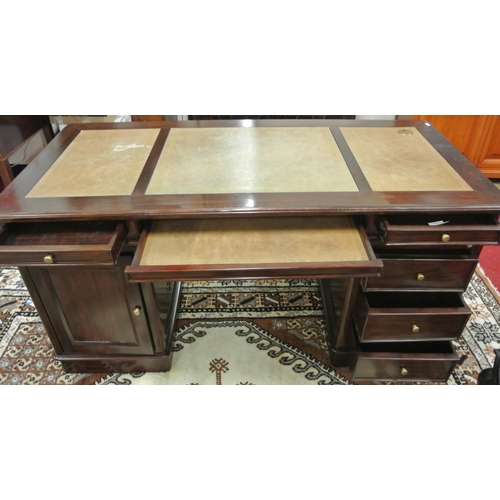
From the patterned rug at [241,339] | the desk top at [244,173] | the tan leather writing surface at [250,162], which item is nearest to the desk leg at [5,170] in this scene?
the patterned rug at [241,339]

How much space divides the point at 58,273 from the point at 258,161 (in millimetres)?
659

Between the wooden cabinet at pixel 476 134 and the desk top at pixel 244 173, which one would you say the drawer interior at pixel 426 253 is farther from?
the wooden cabinet at pixel 476 134

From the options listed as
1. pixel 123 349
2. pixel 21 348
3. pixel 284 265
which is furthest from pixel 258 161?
pixel 21 348

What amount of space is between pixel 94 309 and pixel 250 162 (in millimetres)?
646

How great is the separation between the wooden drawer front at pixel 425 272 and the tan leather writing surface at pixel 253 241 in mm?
159

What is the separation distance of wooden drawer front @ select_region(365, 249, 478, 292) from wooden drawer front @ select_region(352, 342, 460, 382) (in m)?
0.24

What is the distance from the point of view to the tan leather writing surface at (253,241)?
93 cm

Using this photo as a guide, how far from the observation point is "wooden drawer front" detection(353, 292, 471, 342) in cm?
112

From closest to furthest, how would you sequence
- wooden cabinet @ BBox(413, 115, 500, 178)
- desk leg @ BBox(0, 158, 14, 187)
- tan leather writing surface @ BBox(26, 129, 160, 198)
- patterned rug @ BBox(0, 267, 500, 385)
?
tan leather writing surface @ BBox(26, 129, 160, 198)
patterned rug @ BBox(0, 267, 500, 385)
desk leg @ BBox(0, 158, 14, 187)
wooden cabinet @ BBox(413, 115, 500, 178)

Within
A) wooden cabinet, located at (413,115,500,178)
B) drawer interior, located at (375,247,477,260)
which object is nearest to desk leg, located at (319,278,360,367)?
drawer interior, located at (375,247,477,260)

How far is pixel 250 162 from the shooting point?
1161mm

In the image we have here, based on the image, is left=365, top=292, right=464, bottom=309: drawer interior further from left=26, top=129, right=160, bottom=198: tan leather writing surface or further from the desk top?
left=26, top=129, right=160, bottom=198: tan leather writing surface

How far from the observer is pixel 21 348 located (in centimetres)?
142

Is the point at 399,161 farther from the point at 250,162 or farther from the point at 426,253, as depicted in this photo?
the point at 250,162
